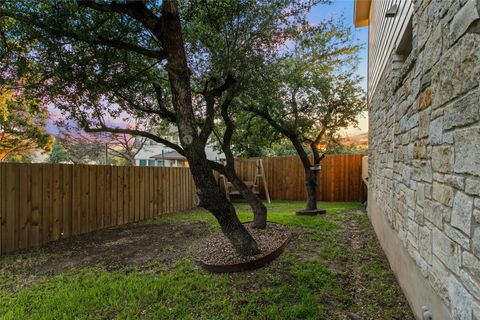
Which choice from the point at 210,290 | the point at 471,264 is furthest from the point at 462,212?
the point at 210,290

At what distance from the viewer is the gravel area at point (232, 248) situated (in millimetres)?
3281

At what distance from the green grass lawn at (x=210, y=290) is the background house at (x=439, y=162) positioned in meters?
0.39

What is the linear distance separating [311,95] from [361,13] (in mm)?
2884

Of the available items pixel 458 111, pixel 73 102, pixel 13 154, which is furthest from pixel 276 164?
pixel 13 154

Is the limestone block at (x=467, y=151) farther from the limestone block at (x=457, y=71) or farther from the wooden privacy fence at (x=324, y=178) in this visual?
the wooden privacy fence at (x=324, y=178)

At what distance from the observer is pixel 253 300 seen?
2.48 metres

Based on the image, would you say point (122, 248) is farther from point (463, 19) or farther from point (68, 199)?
point (463, 19)

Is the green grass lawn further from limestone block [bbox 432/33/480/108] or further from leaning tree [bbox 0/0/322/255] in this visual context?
limestone block [bbox 432/33/480/108]

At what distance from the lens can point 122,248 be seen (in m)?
4.10

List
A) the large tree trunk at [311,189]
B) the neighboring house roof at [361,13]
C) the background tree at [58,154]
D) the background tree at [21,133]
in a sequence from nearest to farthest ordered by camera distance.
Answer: the large tree trunk at [311,189] → the neighboring house roof at [361,13] → the background tree at [21,133] → the background tree at [58,154]

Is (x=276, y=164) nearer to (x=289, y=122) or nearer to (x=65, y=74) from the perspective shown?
(x=289, y=122)

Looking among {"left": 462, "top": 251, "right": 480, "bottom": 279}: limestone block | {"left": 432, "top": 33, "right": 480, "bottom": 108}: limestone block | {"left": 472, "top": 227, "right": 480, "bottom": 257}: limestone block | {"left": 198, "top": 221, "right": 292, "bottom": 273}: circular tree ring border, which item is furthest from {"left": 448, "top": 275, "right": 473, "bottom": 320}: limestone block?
{"left": 198, "top": 221, "right": 292, "bottom": 273}: circular tree ring border

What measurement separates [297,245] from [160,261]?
182cm

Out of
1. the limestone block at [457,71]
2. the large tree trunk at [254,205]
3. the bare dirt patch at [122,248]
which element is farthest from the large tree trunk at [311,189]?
the limestone block at [457,71]
